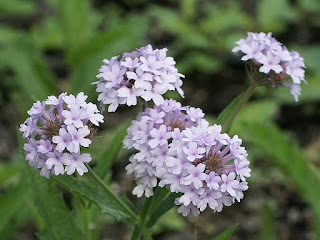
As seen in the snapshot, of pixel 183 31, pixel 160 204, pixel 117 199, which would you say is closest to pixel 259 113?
pixel 183 31

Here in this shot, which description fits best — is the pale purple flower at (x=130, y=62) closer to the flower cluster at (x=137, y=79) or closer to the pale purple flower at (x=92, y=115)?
the flower cluster at (x=137, y=79)

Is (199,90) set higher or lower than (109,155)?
lower

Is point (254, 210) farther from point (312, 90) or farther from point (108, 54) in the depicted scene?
point (108, 54)

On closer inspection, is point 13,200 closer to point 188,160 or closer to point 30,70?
point 188,160

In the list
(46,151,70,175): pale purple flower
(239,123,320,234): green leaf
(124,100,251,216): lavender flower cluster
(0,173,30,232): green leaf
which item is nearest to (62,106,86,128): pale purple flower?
(46,151,70,175): pale purple flower

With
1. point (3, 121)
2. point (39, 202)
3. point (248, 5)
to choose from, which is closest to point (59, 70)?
point (3, 121)

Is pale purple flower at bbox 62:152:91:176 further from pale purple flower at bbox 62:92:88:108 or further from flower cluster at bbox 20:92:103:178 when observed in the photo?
pale purple flower at bbox 62:92:88:108

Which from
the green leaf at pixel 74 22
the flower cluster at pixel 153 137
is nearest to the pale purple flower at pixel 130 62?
the flower cluster at pixel 153 137
